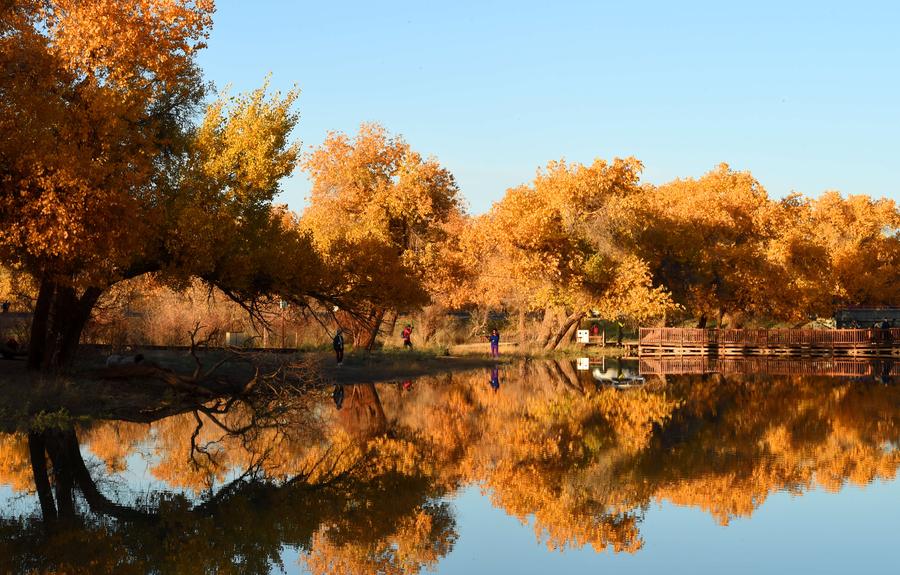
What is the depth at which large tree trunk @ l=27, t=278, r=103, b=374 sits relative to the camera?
86.6 feet

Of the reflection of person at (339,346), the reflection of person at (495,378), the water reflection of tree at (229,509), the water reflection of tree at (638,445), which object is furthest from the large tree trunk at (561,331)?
the water reflection of tree at (229,509)

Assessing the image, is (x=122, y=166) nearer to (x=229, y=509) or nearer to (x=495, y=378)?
(x=229, y=509)

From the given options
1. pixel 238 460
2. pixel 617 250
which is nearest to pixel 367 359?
pixel 617 250

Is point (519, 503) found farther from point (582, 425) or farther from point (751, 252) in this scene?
point (751, 252)

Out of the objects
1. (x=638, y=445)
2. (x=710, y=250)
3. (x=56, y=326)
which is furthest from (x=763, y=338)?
(x=56, y=326)

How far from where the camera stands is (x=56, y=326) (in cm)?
2666

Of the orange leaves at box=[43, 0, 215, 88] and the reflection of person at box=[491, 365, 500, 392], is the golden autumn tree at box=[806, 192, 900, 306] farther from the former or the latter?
Answer: the orange leaves at box=[43, 0, 215, 88]

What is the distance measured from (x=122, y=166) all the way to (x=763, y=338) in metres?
46.0

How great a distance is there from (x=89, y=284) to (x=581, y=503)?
13.7m

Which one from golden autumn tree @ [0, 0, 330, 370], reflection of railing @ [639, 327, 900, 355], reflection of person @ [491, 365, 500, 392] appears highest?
golden autumn tree @ [0, 0, 330, 370]

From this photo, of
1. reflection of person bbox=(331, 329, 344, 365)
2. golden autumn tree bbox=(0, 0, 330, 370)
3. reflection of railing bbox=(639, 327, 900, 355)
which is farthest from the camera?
reflection of railing bbox=(639, 327, 900, 355)

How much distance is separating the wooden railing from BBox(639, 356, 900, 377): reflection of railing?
200 cm

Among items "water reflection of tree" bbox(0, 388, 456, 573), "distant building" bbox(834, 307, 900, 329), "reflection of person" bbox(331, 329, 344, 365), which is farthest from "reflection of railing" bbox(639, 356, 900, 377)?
"water reflection of tree" bbox(0, 388, 456, 573)

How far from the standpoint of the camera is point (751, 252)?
60.0 m
